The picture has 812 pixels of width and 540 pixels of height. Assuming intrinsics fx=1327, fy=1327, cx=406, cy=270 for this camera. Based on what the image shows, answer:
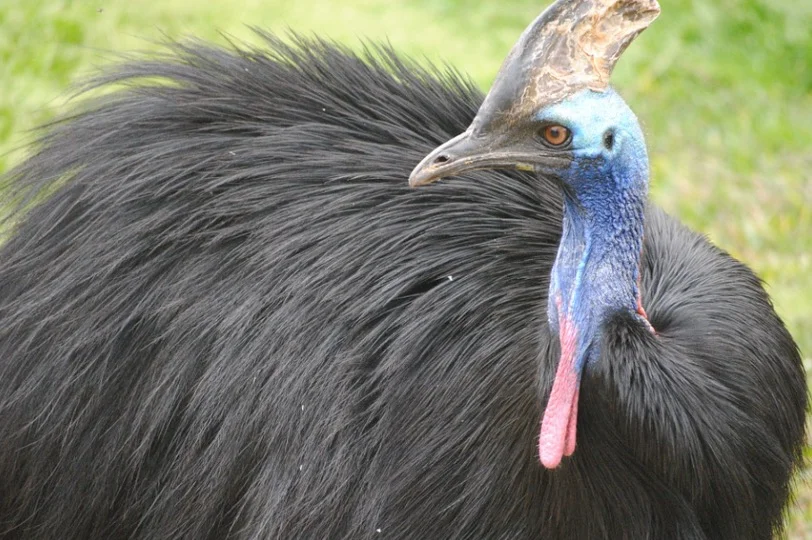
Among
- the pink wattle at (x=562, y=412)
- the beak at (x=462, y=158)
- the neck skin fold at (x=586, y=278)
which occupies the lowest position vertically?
the pink wattle at (x=562, y=412)

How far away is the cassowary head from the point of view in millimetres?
2066

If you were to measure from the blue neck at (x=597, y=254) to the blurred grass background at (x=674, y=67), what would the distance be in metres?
2.35

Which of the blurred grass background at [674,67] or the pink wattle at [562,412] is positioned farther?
the blurred grass background at [674,67]

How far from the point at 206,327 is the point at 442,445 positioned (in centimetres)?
56

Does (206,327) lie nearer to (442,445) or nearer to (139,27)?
(442,445)

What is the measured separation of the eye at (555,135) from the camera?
209 cm

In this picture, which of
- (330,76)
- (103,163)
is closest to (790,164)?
(330,76)

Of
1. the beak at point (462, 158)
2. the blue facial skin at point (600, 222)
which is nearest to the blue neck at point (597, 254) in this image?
the blue facial skin at point (600, 222)

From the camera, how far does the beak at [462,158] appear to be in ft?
6.76

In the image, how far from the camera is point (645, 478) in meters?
2.27

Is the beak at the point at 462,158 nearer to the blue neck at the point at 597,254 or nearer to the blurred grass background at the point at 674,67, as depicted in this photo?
the blue neck at the point at 597,254

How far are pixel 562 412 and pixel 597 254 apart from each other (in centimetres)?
26

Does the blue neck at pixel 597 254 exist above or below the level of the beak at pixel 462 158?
below

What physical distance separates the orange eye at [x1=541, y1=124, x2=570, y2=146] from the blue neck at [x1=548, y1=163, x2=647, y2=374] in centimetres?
9
